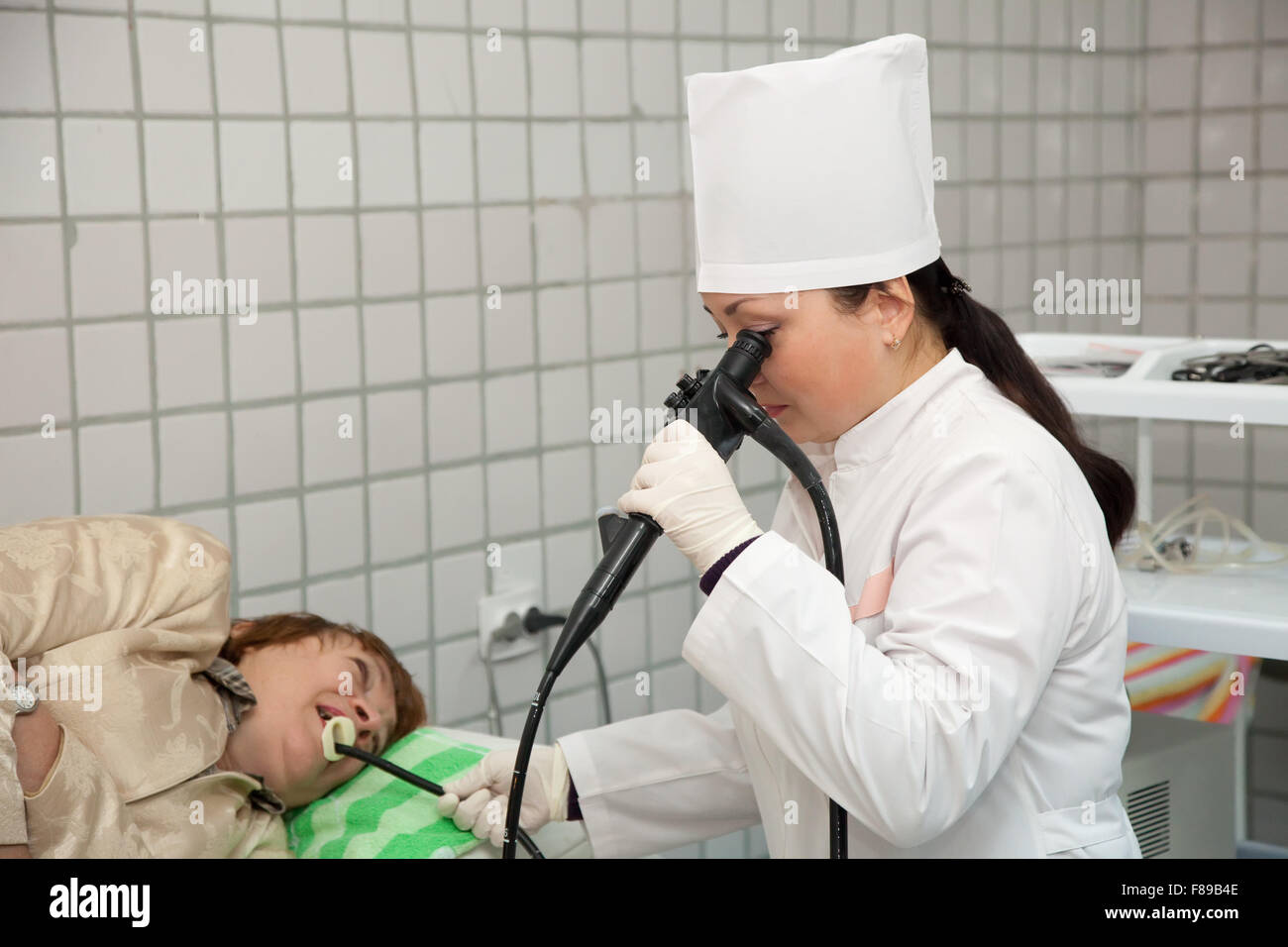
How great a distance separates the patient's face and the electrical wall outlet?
0.41m

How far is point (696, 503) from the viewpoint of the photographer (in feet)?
3.75

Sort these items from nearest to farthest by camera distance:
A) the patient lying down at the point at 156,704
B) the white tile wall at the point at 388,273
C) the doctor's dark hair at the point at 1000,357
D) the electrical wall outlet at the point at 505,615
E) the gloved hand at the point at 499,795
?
the patient lying down at the point at 156,704 < the doctor's dark hair at the point at 1000,357 < the gloved hand at the point at 499,795 < the white tile wall at the point at 388,273 < the electrical wall outlet at the point at 505,615

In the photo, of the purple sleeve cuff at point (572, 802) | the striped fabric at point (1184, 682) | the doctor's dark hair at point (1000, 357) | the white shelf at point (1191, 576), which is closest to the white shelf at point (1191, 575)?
the white shelf at point (1191, 576)

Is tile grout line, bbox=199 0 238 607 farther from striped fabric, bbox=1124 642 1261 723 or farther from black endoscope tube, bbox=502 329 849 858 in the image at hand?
striped fabric, bbox=1124 642 1261 723

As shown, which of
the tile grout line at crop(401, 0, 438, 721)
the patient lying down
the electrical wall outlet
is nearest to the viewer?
the patient lying down

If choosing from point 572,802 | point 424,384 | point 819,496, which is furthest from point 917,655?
point 424,384

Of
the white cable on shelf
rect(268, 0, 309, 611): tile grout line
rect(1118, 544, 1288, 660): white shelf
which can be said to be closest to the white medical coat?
rect(1118, 544, 1288, 660): white shelf

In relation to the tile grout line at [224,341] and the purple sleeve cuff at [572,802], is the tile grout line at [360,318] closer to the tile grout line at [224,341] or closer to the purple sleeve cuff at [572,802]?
the tile grout line at [224,341]

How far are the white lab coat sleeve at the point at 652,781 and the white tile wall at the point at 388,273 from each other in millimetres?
518

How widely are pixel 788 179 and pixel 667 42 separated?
1.00 m

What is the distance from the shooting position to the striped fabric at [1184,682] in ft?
6.88

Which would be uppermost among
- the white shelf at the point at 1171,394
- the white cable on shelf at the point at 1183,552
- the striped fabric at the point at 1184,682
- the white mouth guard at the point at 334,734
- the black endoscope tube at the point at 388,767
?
the white shelf at the point at 1171,394

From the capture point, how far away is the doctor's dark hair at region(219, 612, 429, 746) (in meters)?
1.52
